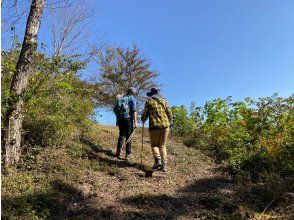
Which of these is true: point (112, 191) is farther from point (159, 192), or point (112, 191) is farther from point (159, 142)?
point (159, 142)

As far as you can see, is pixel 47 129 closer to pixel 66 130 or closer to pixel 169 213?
pixel 66 130

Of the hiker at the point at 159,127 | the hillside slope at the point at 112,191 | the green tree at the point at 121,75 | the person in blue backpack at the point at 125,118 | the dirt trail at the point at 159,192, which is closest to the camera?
the hillside slope at the point at 112,191

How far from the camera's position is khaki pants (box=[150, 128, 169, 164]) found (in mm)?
10688

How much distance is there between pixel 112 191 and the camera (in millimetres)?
8930

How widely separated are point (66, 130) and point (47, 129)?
63 cm

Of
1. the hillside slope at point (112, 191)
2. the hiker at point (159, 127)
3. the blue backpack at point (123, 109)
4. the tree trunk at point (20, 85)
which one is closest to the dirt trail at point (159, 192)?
the hillside slope at point (112, 191)

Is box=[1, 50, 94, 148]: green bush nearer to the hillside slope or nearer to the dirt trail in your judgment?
the hillside slope

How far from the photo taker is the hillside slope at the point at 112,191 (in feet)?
24.9

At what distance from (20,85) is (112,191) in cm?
312

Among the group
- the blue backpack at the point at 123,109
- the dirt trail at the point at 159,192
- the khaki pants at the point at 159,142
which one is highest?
the blue backpack at the point at 123,109

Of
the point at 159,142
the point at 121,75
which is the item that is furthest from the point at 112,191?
the point at 121,75

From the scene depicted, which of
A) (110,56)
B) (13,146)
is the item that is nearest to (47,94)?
(13,146)

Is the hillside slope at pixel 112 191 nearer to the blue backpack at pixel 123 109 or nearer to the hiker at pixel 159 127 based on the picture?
the hiker at pixel 159 127

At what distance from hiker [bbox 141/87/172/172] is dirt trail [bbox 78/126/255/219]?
0.37 meters
